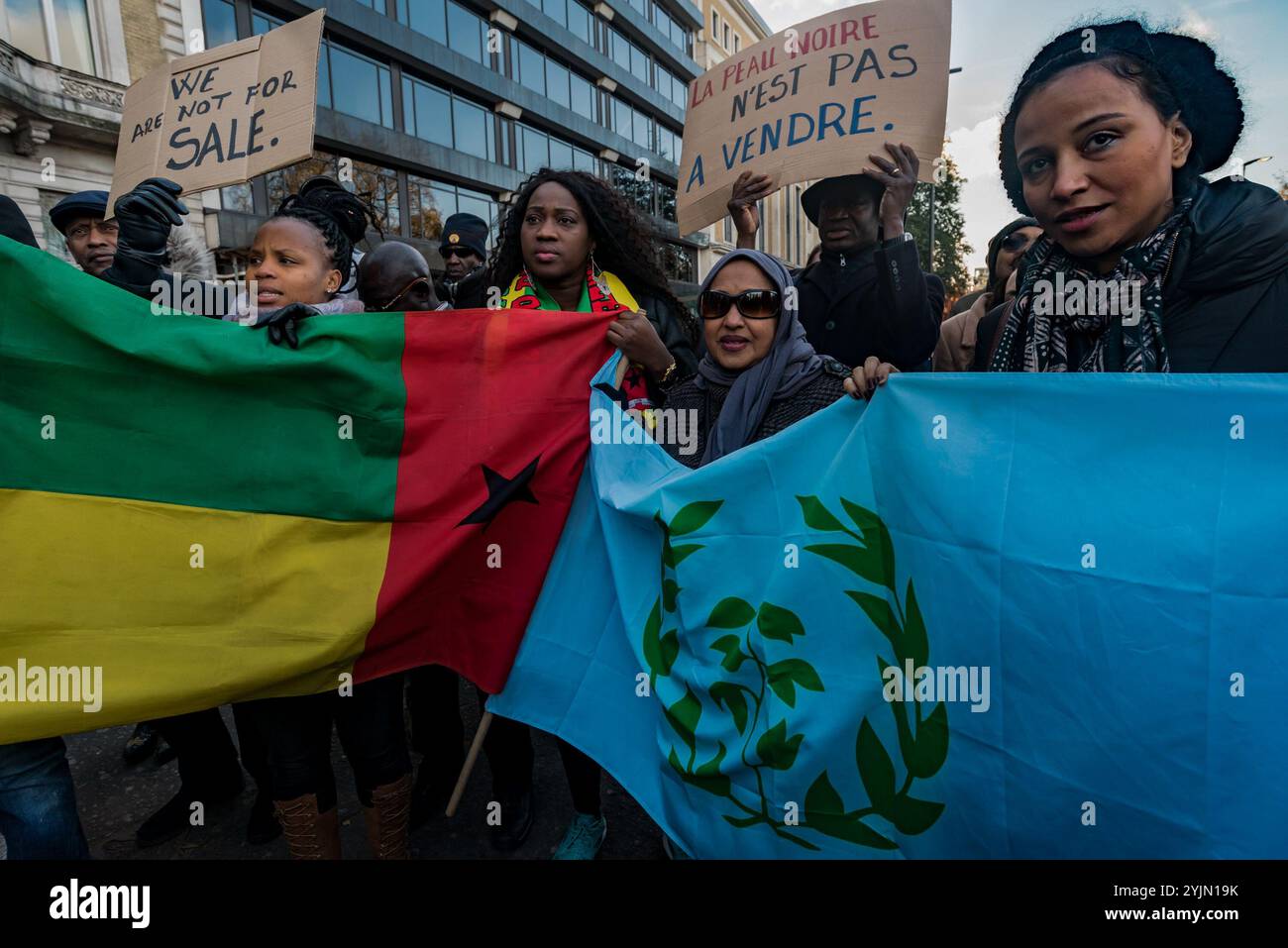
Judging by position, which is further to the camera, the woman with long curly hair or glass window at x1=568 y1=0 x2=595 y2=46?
glass window at x1=568 y1=0 x2=595 y2=46

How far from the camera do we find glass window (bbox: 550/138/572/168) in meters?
25.6

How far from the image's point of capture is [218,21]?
549 inches

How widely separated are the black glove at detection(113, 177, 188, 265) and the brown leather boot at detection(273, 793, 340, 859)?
1743 mm

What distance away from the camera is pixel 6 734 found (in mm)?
1658

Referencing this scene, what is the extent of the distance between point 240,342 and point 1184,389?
2288 millimetres

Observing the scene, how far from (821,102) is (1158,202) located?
148cm

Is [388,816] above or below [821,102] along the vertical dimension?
below

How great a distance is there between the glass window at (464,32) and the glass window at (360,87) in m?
3.29

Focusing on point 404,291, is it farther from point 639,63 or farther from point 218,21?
point 639,63

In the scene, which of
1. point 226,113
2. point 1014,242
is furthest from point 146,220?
point 1014,242

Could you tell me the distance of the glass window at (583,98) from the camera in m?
26.9

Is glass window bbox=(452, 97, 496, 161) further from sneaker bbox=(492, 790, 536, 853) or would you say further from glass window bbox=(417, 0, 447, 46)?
sneaker bbox=(492, 790, 536, 853)
